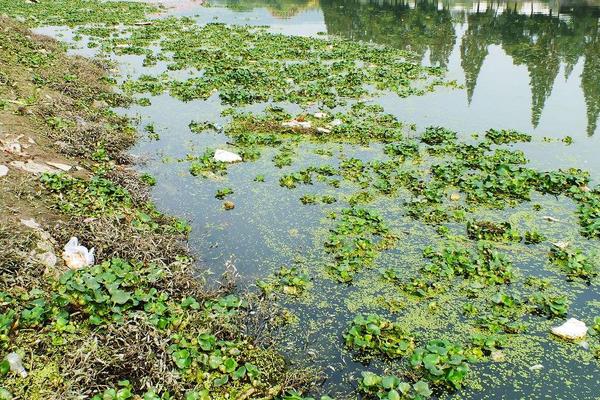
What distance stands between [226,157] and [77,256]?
515cm

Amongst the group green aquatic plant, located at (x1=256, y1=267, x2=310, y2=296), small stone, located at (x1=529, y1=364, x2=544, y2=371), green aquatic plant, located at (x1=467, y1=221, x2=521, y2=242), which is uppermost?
green aquatic plant, located at (x1=467, y1=221, x2=521, y2=242)

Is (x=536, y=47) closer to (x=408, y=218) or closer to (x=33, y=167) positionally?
(x=408, y=218)

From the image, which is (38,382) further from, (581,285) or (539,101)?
(539,101)

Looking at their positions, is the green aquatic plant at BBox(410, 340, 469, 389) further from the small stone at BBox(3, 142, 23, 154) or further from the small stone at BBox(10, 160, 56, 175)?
the small stone at BBox(3, 142, 23, 154)

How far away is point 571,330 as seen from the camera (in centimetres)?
593

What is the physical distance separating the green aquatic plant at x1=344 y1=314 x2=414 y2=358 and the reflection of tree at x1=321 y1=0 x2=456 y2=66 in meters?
18.5

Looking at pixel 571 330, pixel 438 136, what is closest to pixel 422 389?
pixel 571 330

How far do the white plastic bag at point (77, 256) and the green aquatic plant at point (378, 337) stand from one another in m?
3.81

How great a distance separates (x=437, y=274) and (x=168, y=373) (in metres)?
4.31

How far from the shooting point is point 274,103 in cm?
1513

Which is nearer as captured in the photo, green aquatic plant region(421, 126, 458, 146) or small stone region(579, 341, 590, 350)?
small stone region(579, 341, 590, 350)

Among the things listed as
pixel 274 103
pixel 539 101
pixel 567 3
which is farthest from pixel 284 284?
pixel 567 3

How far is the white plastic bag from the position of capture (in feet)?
20.8

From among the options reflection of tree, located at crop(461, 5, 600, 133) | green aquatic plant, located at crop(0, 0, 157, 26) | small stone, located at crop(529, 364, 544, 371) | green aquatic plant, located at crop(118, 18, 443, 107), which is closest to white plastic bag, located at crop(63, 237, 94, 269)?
small stone, located at crop(529, 364, 544, 371)
